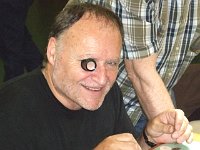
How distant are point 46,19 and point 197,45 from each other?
1703 millimetres

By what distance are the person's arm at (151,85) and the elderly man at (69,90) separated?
0.18 meters

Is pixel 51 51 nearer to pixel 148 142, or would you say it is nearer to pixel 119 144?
pixel 119 144

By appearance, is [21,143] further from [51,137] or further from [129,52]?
[129,52]

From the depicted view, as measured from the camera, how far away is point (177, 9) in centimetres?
160

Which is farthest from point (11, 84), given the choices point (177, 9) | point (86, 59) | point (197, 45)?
point (197, 45)

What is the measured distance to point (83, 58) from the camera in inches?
48.0

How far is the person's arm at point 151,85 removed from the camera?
1530 millimetres

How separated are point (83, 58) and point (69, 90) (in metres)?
0.11

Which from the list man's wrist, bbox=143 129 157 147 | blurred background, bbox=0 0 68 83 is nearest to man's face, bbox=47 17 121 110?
man's wrist, bbox=143 129 157 147

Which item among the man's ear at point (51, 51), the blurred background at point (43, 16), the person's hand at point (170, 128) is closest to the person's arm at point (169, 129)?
the person's hand at point (170, 128)

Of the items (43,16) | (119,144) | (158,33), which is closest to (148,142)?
(119,144)

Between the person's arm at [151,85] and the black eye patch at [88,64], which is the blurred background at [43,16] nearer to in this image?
the person's arm at [151,85]

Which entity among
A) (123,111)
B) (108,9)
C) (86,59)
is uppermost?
(108,9)

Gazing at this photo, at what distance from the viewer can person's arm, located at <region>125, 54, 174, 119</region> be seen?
153 cm
